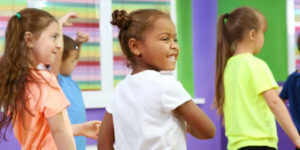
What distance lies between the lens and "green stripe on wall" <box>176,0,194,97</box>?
3.31 metres

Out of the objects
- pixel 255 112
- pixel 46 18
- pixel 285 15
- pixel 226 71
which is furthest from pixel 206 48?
pixel 46 18

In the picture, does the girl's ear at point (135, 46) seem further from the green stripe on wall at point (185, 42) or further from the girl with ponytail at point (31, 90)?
the green stripe on wall at point (185, 42)

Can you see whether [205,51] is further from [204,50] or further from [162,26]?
[162,26]

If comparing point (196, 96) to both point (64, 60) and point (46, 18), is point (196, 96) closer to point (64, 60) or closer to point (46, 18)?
point (64, 60)

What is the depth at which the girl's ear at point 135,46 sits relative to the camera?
1.18 metres

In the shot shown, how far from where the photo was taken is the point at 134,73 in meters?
1.20

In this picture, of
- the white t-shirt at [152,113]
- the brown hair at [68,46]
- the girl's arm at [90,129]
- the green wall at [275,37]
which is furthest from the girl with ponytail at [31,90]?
the green wall at [275,37]

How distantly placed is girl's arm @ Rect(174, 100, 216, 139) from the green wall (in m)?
2.63

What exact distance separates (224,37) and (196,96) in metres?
1.15

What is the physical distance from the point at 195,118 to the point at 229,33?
1.20 meters

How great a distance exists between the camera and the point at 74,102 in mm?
2029

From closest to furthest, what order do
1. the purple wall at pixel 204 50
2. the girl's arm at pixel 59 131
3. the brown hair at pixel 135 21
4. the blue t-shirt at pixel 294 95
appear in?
the brown hair at pixel 135 21, the girl's arm at pixel 59 131, the blue t-shirt at pixel 294 95, the purple wall at pixel 204 50

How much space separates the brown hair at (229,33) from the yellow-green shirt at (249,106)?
0.14 metres

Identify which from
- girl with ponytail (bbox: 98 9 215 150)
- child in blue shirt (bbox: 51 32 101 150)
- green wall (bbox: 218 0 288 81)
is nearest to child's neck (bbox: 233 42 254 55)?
child in blue shirt (bbox: 51 32 101 150)
